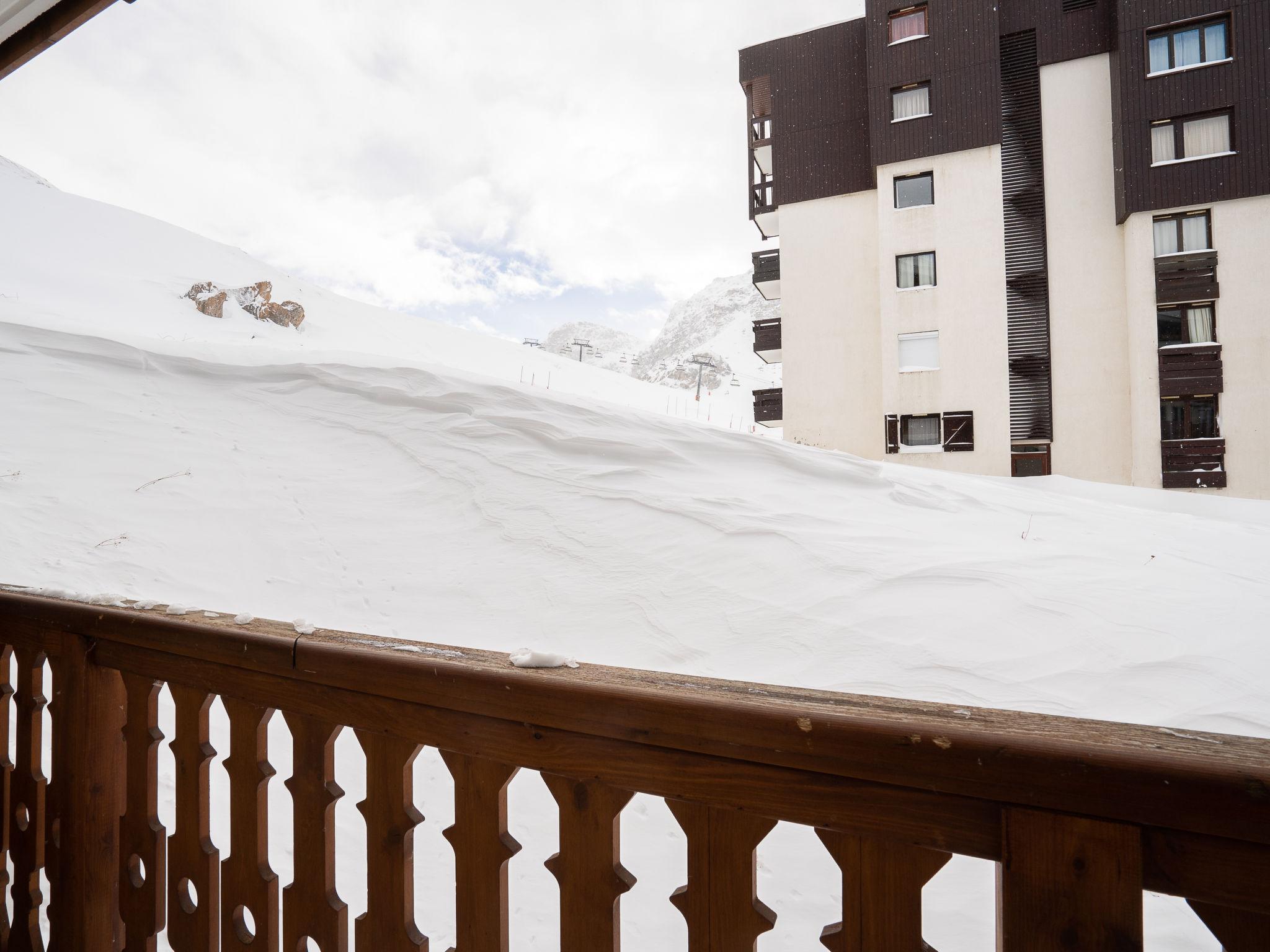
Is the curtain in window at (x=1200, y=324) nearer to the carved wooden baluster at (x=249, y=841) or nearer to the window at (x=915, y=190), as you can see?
the window at (x=915, y=190)

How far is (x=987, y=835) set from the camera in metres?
0.65

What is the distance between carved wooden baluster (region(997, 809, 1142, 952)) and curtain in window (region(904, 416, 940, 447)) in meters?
16.5

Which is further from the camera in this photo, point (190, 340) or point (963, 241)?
point (963, 241)

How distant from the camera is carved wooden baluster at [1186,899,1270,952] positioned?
56 centimetres

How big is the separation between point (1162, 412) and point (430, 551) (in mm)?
15661

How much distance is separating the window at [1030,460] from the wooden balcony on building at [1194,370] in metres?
2.54

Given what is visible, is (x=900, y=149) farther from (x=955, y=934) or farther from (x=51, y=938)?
(x=51, y=938)

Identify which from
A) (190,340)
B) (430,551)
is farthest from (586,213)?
(430,551)

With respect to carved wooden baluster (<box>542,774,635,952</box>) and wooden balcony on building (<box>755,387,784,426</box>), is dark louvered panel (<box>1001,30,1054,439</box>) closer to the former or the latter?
wooden balcony on building (<box>755,387,784,426</box>)

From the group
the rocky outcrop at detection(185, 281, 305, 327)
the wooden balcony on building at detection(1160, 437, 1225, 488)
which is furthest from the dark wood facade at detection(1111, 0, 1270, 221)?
the rocky outcrop at detection(185, 281, 305, 327)

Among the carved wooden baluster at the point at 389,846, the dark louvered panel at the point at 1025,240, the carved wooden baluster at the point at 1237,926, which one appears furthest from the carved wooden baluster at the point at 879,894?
the dark louvered panel at the point at 1025,240

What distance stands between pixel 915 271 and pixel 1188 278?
536 cm

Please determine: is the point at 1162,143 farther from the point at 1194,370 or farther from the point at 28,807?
the point at 28,807

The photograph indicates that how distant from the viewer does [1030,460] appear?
14.9 meters
